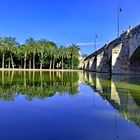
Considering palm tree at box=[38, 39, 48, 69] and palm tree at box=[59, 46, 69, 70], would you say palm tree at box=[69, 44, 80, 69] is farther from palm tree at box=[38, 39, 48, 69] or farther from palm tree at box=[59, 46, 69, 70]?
palm tree at box=[38, 39, 48, 69]

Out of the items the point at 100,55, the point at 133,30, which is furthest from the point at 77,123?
the point at 100,55

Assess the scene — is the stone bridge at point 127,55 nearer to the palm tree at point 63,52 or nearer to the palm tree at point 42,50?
the palm tree at point 42,50

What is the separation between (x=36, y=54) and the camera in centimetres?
10881

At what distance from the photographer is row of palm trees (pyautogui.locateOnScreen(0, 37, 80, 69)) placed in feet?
333

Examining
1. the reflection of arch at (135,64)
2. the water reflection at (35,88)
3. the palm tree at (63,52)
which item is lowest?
the water reflection at (35,88)

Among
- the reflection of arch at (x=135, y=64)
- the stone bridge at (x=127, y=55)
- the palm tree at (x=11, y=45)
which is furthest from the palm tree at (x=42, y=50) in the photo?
the reflection of arch at (x=135, y=64)

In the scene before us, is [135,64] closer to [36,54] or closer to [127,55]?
[127,55]

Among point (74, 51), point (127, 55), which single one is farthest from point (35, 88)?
point (74, 51)

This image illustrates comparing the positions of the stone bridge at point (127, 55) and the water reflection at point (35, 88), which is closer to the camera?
the water reflection at point (35, 88)

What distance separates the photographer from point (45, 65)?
11431 cm

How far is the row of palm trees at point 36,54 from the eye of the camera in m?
102

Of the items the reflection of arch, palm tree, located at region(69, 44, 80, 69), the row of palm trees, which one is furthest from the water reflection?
palm tree, located at region(69, 44, 80, 69)

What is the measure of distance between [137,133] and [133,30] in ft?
150

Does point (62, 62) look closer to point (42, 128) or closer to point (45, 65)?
point (45, 65)
